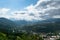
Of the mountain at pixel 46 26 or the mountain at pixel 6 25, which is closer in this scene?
the mountain at pixel 6 25

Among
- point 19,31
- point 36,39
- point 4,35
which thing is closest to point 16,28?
point 19,31

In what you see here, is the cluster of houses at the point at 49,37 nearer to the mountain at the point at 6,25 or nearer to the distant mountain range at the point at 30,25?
the distant mountain range at the point at 30,25

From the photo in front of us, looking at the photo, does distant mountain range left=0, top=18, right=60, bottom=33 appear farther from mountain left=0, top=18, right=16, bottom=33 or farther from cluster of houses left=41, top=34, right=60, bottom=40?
cluster of houses left=41, top=34, right=60, bottom=40

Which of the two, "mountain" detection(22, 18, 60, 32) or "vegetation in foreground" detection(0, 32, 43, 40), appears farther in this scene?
"mountain" detection(22, 18, 60, 32)

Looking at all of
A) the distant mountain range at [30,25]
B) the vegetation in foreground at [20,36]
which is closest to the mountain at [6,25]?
the distant mountain range at [30,25]

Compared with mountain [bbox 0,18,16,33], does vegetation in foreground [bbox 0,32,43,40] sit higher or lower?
lower

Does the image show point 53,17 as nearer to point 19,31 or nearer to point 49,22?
point 49,22

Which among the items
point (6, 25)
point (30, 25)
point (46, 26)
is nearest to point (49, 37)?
point (46, 26)

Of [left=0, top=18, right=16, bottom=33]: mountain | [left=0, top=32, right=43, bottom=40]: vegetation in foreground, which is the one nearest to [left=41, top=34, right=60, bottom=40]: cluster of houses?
[left=0, top=32, right=43, bottom=40]: vegetation in foreground

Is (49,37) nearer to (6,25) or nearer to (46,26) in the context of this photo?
(46,26)
